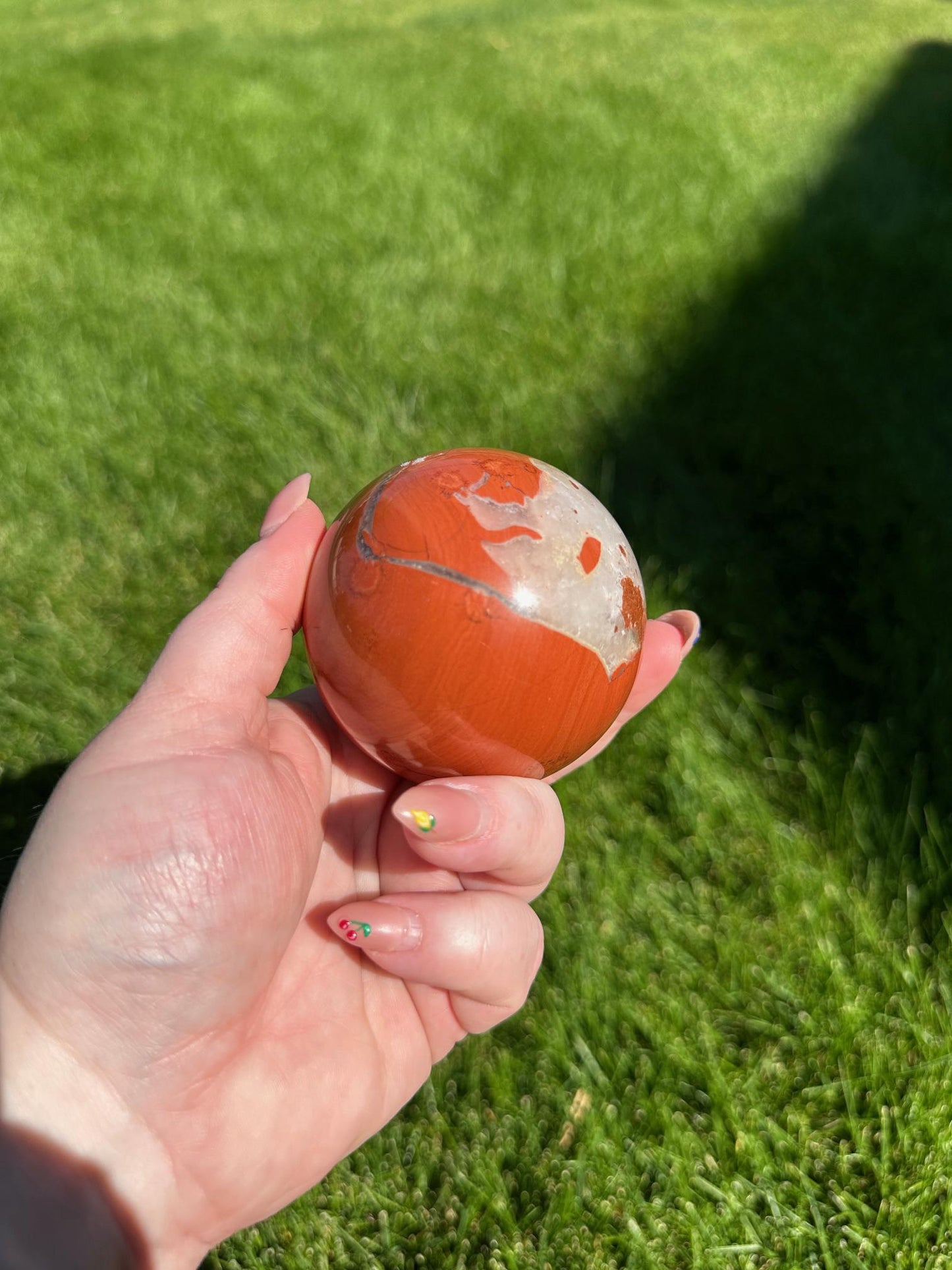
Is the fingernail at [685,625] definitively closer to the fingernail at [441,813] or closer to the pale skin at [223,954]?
the pale skin at [223,954]

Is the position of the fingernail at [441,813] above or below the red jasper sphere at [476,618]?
below

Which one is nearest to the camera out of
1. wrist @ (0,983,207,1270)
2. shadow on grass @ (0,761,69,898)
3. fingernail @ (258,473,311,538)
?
wrist @ (0,983,207,1270)

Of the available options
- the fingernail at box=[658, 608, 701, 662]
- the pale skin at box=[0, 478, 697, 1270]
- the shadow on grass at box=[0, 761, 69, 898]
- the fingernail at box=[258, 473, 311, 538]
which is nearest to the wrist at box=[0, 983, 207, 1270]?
the pale skin at box=[0, 478, 697, 1270]

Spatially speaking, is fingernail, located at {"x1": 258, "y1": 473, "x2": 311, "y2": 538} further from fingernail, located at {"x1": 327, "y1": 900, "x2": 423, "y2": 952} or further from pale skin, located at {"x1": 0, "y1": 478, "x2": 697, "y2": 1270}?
fingernail, located at {"x1": 327, "y1": 900, "x2": 423, "y2": 952}

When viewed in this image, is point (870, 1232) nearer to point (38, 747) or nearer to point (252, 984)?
point (252, 984)

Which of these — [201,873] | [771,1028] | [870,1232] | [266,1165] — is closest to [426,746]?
[201,873]

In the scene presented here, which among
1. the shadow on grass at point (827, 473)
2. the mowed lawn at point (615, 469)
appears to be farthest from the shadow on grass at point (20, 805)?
the shadow on grass at point (827, 473)

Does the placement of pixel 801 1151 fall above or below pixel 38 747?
below
